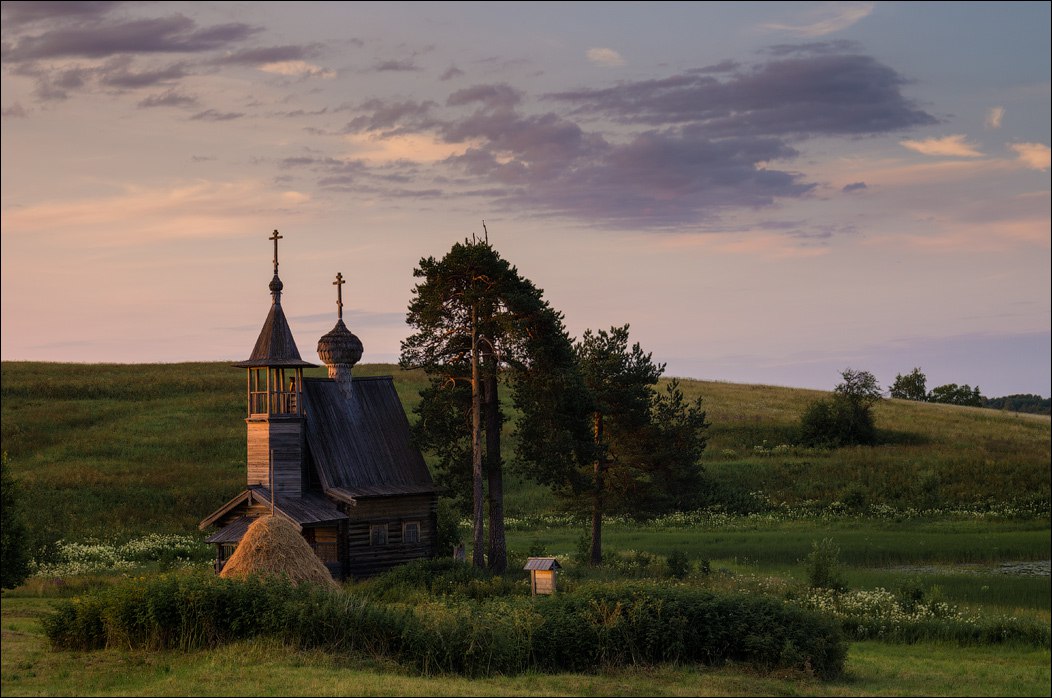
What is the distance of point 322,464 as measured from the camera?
4150 cm

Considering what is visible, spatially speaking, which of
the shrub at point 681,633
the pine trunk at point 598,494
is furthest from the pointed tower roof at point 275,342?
the shrub at point 681,633

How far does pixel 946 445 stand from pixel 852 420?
264 inches

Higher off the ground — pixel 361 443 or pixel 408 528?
pixel 361 443

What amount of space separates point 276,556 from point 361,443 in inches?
532

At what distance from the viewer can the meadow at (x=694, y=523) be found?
21.2 meters

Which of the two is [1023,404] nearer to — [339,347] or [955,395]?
[955,395]

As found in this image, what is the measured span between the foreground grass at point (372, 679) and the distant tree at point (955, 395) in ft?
395

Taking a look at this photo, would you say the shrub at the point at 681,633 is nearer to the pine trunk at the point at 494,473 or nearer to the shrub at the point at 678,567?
the shrub at the point at 678,567

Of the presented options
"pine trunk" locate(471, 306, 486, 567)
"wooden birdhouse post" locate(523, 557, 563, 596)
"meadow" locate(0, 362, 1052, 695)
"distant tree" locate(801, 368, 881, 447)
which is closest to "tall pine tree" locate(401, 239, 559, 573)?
"pine trunk" locate(471, 306, 486, 567)

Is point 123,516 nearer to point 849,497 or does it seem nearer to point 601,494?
point 601,494

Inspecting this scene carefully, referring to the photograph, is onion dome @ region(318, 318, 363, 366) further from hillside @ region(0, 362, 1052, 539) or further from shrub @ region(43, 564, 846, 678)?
shrub @ region(43, 564, 846, 678)

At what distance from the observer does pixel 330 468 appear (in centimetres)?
4175

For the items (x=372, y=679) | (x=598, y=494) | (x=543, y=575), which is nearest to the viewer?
(x=372, y=679)

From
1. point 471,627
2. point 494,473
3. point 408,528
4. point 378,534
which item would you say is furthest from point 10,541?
point 471,627
